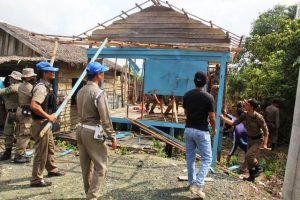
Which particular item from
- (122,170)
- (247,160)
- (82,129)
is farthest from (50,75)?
(247,160)

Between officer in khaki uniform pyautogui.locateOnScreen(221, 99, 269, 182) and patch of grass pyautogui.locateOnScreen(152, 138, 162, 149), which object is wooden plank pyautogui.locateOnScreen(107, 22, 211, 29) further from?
officer in khaki uniform pyautogui.locateOnScreen(221, 99, 269, 182)

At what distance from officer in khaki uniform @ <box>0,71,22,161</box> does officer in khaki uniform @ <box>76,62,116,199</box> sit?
3.32 meters

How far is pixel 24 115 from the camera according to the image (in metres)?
6.77

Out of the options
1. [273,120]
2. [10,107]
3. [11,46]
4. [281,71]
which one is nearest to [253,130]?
[10,107]

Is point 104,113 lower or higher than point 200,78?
lower

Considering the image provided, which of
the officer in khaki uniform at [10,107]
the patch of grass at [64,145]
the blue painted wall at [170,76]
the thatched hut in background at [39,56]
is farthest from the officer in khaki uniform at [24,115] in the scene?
the thatched hut in background at [39,56]

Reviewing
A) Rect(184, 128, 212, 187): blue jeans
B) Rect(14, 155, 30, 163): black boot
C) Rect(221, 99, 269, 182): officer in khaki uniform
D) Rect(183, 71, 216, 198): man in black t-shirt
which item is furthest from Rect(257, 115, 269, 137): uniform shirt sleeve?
Rect(14, 155, 30, 163): black boot

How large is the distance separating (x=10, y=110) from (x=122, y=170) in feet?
9.43

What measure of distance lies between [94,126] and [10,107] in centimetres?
366

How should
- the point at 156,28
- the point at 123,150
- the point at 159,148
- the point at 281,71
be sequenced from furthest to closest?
the point at 281,71, the point at 156,28, the point at 159,148, the point at 123,150

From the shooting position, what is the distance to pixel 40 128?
18.1 ft

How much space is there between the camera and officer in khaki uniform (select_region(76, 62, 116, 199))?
454 centimetres

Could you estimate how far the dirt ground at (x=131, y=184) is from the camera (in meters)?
5.34

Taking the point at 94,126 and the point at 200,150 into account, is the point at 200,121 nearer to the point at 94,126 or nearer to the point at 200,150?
the point at 200,150
